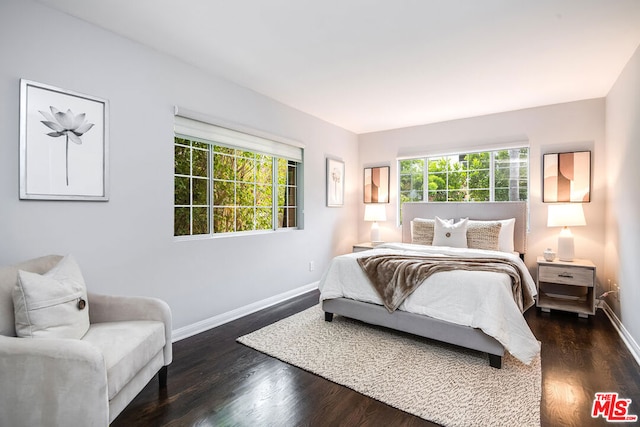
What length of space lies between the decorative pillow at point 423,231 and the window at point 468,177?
1.98ft

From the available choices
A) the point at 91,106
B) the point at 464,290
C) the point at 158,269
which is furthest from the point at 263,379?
the point at 91,106

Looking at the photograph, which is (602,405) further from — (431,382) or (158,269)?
(158,269)

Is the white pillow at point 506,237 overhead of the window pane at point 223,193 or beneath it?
beneath

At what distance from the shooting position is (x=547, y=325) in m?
3.23

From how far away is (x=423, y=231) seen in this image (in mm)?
4461

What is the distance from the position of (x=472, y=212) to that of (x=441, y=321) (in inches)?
94.9

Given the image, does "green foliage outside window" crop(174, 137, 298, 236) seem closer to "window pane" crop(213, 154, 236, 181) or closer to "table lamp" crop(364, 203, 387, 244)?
"window pane" crop(213, 154, 236, 181)

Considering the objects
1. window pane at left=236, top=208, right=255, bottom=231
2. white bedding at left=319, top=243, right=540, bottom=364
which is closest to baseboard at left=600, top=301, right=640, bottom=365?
white bedding at left=319, top=243, right=540, bottom=364

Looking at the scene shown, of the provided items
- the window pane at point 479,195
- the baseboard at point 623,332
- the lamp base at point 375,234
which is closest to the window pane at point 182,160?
the lamp base at point 375,234

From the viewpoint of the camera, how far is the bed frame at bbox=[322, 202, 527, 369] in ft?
7.84

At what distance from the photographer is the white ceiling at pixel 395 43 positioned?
2137mm

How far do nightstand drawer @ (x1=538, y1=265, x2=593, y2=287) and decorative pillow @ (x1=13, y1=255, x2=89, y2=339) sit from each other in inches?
164

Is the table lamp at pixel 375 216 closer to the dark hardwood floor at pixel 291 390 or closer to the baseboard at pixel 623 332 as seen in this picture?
the dark hardwood floor at pixel 291 390

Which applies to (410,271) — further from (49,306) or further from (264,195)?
(49,306)
